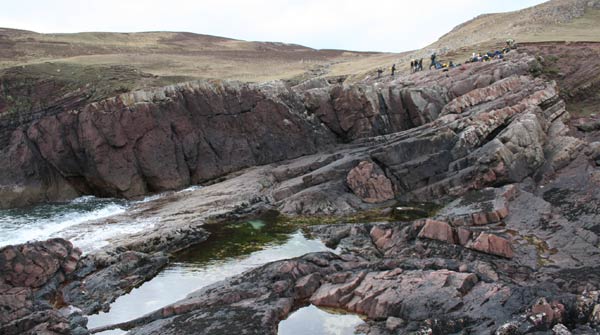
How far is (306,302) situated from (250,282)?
237 cm

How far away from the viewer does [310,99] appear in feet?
137

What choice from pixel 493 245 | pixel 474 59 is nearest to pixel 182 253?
pixel 493 245

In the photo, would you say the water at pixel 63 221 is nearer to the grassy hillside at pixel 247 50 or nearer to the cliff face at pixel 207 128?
the cliff face at pixel 207 128

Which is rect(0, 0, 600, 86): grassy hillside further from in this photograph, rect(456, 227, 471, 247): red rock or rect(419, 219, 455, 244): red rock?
rect(456, 227, 471, 247): red rock

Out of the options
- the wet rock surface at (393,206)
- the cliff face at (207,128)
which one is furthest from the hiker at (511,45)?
the cliff face at (207,128)

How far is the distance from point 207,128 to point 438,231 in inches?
886

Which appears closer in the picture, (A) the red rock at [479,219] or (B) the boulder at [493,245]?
(B) the boulder at [493,245]

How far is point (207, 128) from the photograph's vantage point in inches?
1519

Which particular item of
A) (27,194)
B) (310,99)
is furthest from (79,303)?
(310,99)

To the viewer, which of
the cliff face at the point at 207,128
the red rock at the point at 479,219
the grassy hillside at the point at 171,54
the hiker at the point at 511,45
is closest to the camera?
the red rock at the point at 479,219

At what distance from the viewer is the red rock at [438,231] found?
68.3 ft

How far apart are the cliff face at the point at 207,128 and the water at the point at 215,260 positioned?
1034cm

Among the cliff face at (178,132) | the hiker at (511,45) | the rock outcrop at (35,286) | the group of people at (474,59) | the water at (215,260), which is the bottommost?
the water at (215,260)

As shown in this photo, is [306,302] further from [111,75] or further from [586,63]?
[111,75]
